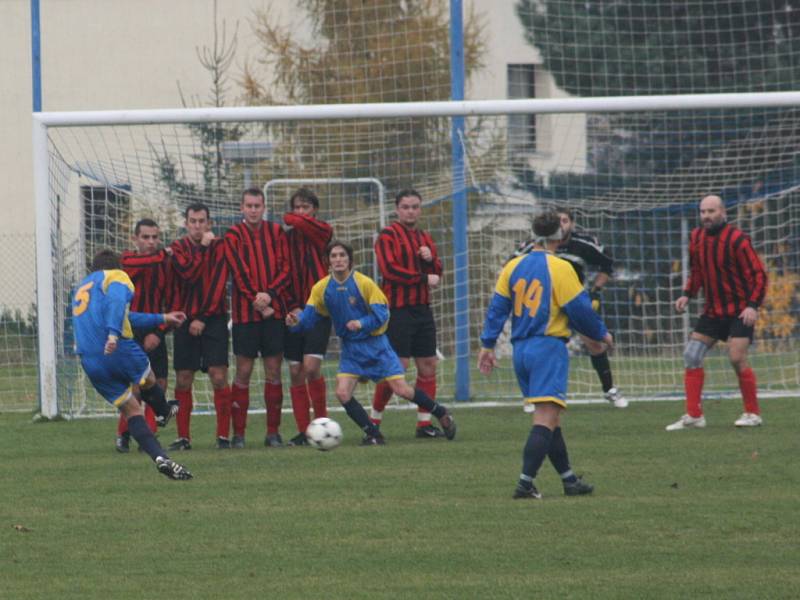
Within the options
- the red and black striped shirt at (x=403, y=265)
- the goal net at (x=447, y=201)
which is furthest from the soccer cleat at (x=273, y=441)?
the goal net at (x=447, y=201)

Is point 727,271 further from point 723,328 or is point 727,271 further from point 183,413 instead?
point 183,413

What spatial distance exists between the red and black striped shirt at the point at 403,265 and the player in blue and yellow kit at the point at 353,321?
943 millimetres

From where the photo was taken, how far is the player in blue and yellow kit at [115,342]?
9039 mm

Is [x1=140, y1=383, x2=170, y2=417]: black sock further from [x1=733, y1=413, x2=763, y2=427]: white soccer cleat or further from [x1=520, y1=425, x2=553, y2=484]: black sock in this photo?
[x1=733, y1=413, x2=763, y2=427]: white soccer cleat

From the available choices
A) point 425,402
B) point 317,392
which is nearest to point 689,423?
point 425,402

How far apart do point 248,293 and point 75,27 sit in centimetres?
1780

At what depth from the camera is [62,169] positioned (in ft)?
45.9

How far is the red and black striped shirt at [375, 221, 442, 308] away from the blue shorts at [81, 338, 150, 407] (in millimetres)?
2863

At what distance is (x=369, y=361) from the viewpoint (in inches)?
422

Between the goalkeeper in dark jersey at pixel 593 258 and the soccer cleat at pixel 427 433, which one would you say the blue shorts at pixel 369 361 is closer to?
the soccer cleat at pixel 427 433

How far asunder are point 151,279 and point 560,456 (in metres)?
4.06

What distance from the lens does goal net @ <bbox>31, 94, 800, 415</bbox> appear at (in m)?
13.5

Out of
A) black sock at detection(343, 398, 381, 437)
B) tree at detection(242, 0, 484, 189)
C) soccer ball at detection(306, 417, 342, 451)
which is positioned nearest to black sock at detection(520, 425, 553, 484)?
soccer ball at detection(306, 417, 342, 451)

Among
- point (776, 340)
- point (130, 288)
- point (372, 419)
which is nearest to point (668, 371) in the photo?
point (776, 340)
